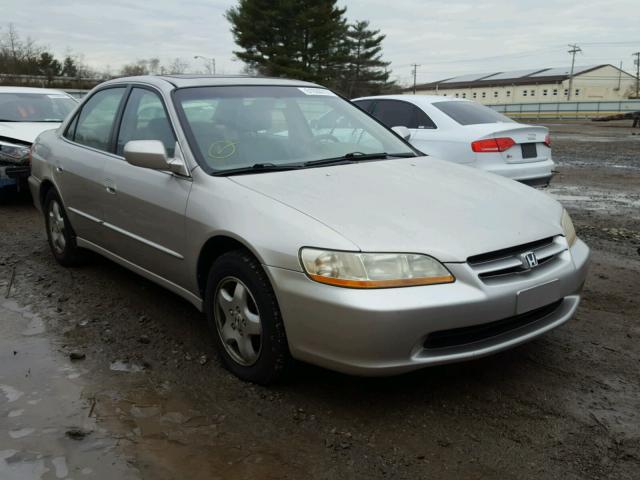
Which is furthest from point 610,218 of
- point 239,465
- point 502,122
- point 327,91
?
point 239,465

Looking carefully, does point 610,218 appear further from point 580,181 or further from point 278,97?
point 278,97

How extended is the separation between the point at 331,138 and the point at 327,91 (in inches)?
29.3

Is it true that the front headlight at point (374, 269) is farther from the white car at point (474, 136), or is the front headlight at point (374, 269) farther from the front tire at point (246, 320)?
the white car at point (474, 136)

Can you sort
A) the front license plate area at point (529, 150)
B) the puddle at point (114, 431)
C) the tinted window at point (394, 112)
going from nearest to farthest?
1. the puddle at point (114, 431)
2. the front license plate area at point (529, 150)
3. the tinted window at point (394, 112)

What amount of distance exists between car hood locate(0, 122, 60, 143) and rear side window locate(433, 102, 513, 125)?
5176 millimetres

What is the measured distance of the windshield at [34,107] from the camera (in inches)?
349

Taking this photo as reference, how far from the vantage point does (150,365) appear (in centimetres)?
343

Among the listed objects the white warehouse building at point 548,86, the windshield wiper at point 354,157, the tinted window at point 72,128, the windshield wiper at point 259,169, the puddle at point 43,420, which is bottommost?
the puddle at point 43,420

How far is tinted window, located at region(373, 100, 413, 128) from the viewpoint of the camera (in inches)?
324

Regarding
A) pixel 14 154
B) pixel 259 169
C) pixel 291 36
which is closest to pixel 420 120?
pixel 259 169

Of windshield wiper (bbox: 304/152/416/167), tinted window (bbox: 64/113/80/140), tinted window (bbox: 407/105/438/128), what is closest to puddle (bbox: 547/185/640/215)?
tinted window (bbox: 407/105/438/128)

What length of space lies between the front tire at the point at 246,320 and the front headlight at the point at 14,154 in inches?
220

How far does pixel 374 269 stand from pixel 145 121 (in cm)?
222

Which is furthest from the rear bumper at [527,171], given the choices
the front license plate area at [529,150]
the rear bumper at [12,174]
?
the rear bumper at [12,174]
